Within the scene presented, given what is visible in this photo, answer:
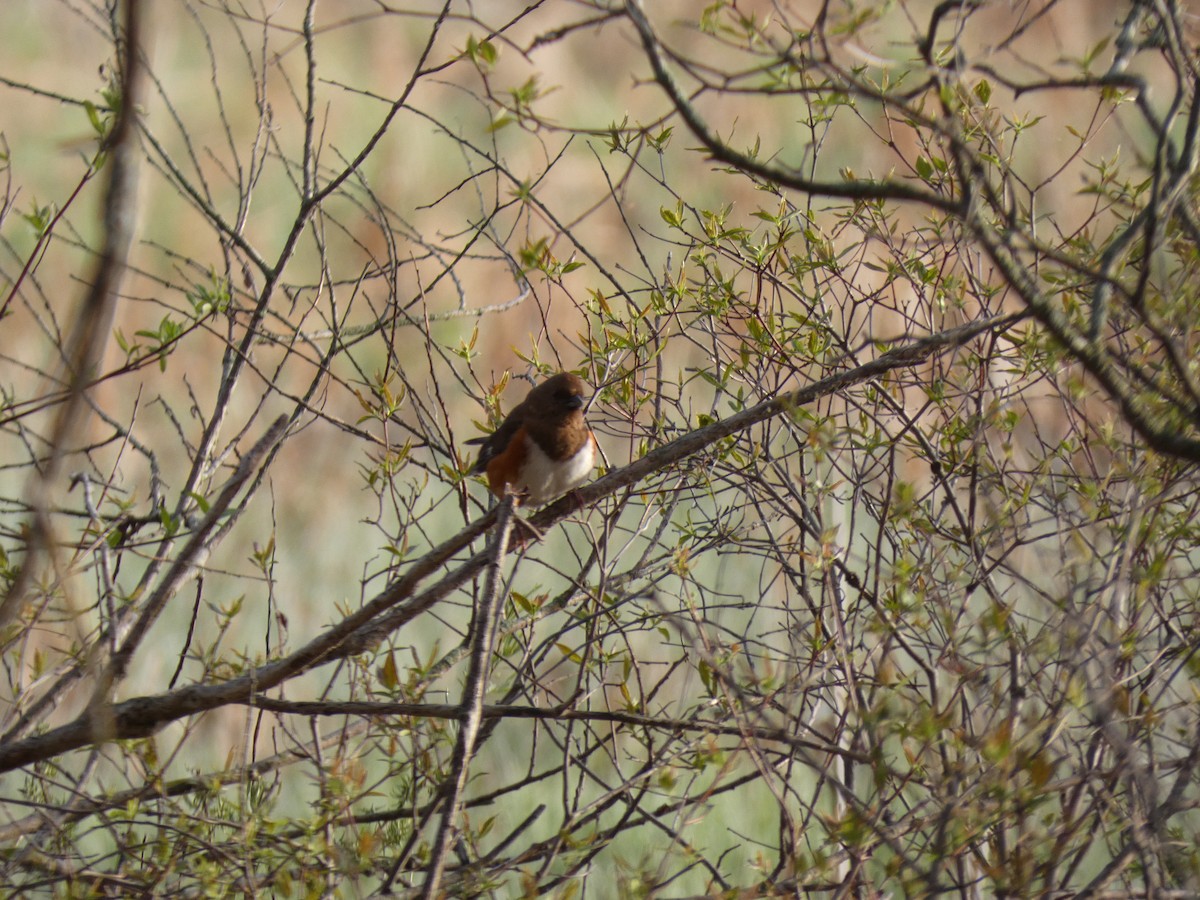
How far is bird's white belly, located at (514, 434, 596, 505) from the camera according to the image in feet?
12.5

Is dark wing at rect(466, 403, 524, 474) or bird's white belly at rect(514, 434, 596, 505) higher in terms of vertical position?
dark wing at rect(466, 403, 524, 474)

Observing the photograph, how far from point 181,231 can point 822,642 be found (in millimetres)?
6860

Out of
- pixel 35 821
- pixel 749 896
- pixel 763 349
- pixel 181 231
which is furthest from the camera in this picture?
pixel 181 231

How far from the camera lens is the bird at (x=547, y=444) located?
3.79 metres

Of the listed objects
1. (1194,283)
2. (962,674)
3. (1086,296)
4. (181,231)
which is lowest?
(962,674)

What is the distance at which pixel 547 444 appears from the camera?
152 inches

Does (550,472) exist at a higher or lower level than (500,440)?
lower

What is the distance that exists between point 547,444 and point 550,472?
86mm

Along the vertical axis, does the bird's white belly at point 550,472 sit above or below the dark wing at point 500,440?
below

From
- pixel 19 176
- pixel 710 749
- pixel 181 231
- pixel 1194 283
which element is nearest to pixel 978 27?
pixel 181 231

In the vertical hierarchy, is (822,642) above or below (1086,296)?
below

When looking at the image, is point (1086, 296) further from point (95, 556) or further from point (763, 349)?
point (95, 556)

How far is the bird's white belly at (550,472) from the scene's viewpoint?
3.79 meters

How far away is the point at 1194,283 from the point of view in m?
2.34
